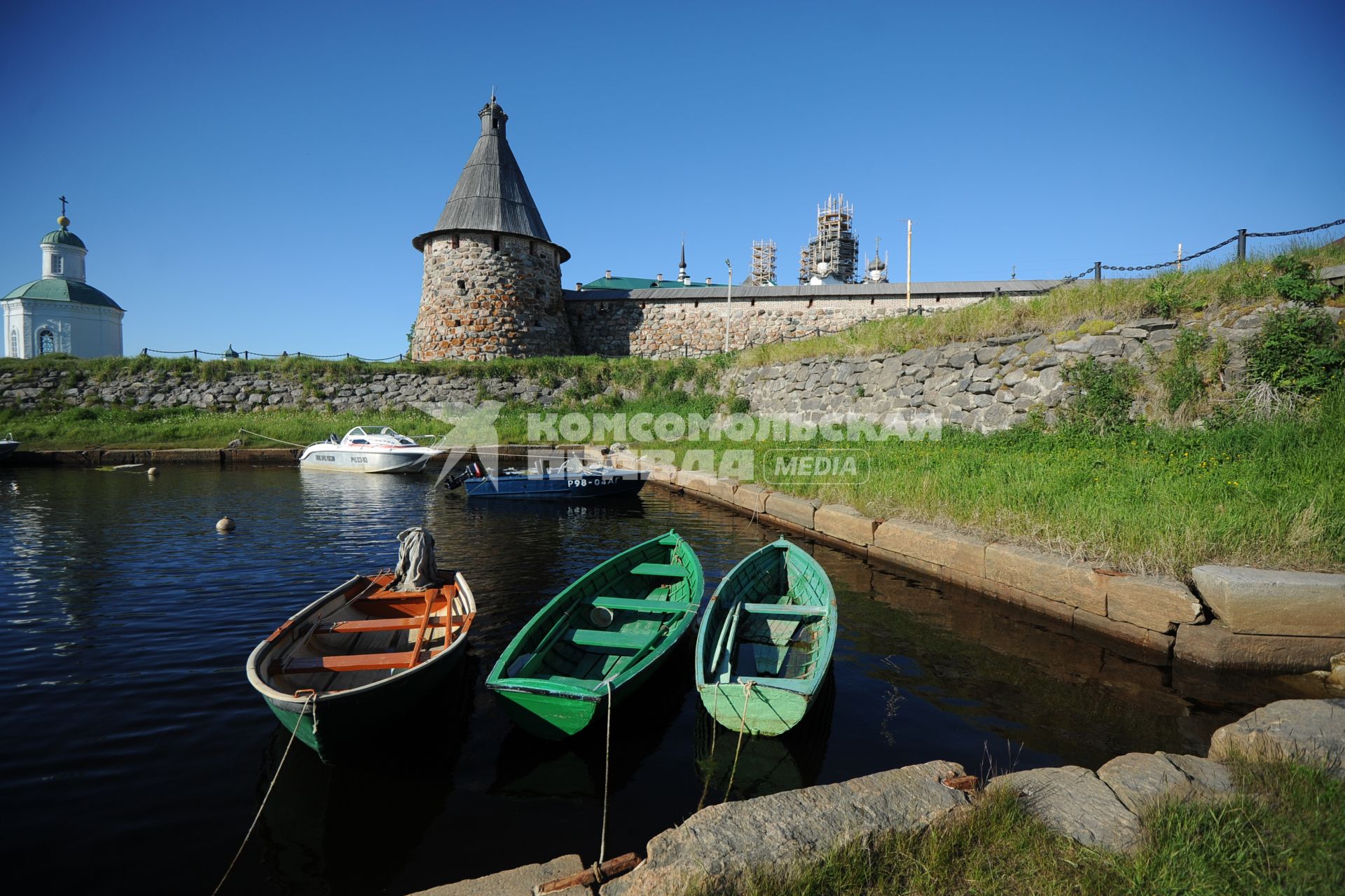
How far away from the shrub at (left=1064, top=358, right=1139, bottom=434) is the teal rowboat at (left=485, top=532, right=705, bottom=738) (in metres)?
8.55

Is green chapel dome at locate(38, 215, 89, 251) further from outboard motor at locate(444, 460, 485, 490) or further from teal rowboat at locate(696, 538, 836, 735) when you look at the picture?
teal rowboat at locate(696, 538, 836, 735)

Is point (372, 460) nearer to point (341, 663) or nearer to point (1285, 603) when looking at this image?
point (341, 663)

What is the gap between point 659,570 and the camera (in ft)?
22.5

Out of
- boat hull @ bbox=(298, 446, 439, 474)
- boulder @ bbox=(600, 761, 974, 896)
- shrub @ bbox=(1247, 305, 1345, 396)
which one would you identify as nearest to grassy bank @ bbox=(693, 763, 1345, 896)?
boulder @ bbox=(600, 761, 974, 896)

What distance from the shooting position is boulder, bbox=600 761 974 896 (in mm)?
2646

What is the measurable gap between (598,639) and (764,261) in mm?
61367

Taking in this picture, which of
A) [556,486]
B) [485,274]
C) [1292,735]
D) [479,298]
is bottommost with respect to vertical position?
[1292,735]

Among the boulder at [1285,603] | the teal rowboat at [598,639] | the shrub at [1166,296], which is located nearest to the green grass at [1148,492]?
the boulder at [1285,603]

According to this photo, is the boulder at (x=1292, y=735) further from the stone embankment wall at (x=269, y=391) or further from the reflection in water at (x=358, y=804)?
the stone embankment wall at (x=269, y=391)

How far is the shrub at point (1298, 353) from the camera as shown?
9.07 metres

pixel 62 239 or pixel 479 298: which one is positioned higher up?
pixel 62 239

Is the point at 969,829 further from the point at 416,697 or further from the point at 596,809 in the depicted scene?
the point at 416,697

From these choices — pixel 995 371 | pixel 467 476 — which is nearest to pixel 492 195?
pixel 467 476

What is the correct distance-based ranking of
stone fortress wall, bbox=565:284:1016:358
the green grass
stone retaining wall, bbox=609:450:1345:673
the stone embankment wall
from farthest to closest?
1. stone fortress wall, bbox=565:284:1016:358
2. the stone embankment wall
3. the green grass
4. stone retaining wall, bbox=609:450:1345:673
